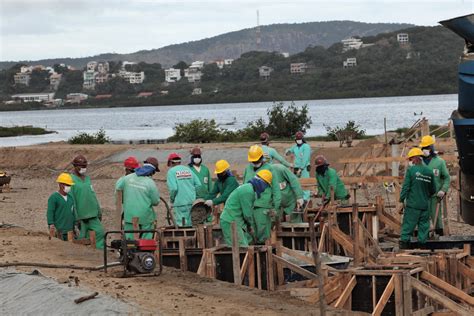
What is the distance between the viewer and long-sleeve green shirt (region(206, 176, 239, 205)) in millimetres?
18109

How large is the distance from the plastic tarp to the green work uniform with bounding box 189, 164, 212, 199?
570 cm

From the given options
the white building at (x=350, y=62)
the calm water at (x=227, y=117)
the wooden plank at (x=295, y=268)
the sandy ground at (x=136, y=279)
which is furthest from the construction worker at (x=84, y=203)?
the white building at (x=350, y=62)

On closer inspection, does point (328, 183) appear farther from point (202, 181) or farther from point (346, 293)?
point (346, 293)

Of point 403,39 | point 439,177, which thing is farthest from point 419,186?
point 403,39

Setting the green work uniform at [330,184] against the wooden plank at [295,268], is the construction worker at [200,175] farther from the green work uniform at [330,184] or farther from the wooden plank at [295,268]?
the wooden plank at [295,268]

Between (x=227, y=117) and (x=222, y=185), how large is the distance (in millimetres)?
92155

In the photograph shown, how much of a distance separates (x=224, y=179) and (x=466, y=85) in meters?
4.96

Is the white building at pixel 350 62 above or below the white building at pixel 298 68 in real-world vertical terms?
above

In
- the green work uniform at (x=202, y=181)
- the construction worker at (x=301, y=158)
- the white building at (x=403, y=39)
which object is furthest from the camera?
the white building at (x=403, y=39)

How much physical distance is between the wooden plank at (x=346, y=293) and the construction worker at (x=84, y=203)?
15.6 ft

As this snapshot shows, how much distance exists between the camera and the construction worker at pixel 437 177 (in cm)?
1802

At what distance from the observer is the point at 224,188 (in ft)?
60.2

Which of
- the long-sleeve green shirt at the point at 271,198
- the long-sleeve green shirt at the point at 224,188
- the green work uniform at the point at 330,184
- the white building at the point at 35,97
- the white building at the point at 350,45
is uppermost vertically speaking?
the white building at the point at 350,45

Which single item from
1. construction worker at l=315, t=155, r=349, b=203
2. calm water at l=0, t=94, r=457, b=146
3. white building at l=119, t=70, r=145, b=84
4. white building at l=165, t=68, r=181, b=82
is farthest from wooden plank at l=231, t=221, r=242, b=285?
white building at l=119, t=70, r=145, b=84
